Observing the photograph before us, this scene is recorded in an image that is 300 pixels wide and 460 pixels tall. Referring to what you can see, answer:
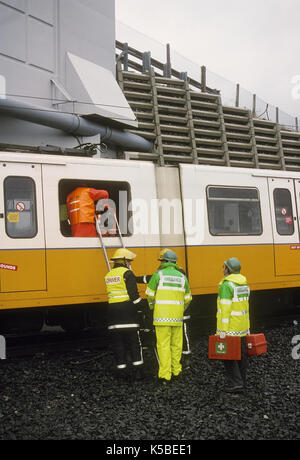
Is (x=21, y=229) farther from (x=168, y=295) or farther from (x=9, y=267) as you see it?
(x=168, y=295)

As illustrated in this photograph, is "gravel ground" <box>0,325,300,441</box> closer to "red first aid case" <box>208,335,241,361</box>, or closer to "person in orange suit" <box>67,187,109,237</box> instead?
"red first aid case" <box>208,335,241,361</box>

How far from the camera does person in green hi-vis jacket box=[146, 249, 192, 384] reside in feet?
20.5

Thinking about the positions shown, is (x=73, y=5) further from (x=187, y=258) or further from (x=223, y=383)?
(x=223, y=383)

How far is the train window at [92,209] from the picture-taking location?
297 inches

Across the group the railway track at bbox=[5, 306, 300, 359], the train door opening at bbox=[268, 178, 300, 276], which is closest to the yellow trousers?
the railway track at bbox=[5, 306, 300, 359]

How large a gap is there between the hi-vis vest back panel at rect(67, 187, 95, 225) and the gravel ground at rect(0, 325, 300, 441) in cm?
212

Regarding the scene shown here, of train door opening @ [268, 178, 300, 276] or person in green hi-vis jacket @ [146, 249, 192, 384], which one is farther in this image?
train door opening @ [268, 178, 300, 276]

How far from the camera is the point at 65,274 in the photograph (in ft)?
24.0

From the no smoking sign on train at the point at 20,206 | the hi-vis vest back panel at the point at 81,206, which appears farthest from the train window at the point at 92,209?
the no smoking sign on train at the point at 20,206

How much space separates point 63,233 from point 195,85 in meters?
19.1

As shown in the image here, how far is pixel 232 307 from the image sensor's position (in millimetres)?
5770

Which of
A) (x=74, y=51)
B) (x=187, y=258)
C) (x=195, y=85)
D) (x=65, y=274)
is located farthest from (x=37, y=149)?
(x=195, y=85)

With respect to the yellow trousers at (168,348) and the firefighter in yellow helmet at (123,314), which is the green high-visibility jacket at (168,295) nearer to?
the yellow trousers at (168,348)
